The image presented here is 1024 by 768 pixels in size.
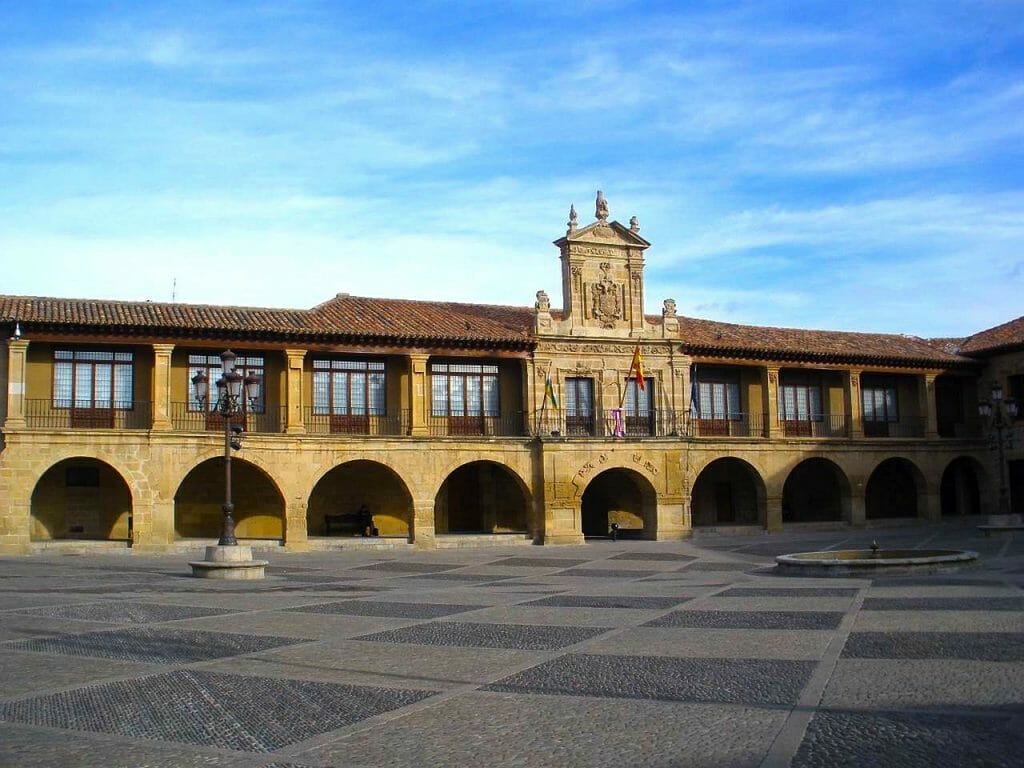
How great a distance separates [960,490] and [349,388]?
25551 mm

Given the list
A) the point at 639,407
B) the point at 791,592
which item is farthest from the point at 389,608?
the point at 639,407

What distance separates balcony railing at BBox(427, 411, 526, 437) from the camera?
3431 cm

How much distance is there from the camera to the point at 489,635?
527 inches

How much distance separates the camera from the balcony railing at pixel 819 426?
39.6 meters

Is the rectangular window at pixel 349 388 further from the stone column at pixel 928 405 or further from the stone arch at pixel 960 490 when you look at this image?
the stone arch at pixel 960 490

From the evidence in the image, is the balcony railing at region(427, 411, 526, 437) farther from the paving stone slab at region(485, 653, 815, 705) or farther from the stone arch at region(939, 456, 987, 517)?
the paving stone slab at region(485, 653, 815, 705)

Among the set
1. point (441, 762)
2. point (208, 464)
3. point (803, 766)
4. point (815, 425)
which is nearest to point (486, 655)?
point (441, 762)

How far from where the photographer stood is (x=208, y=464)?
108 feet

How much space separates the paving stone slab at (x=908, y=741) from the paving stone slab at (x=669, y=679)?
0.93 meters

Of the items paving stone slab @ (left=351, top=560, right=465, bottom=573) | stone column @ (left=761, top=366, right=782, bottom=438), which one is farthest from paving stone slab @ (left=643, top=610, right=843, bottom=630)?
stone column @ (left=761, top=366, right=782, bottom=438)

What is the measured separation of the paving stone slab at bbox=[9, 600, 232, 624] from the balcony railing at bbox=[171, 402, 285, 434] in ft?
48.4

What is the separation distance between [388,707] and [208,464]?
25.4 meters

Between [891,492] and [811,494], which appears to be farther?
[891,492]

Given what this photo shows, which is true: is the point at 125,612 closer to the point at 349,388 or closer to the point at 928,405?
the point at 349,388
